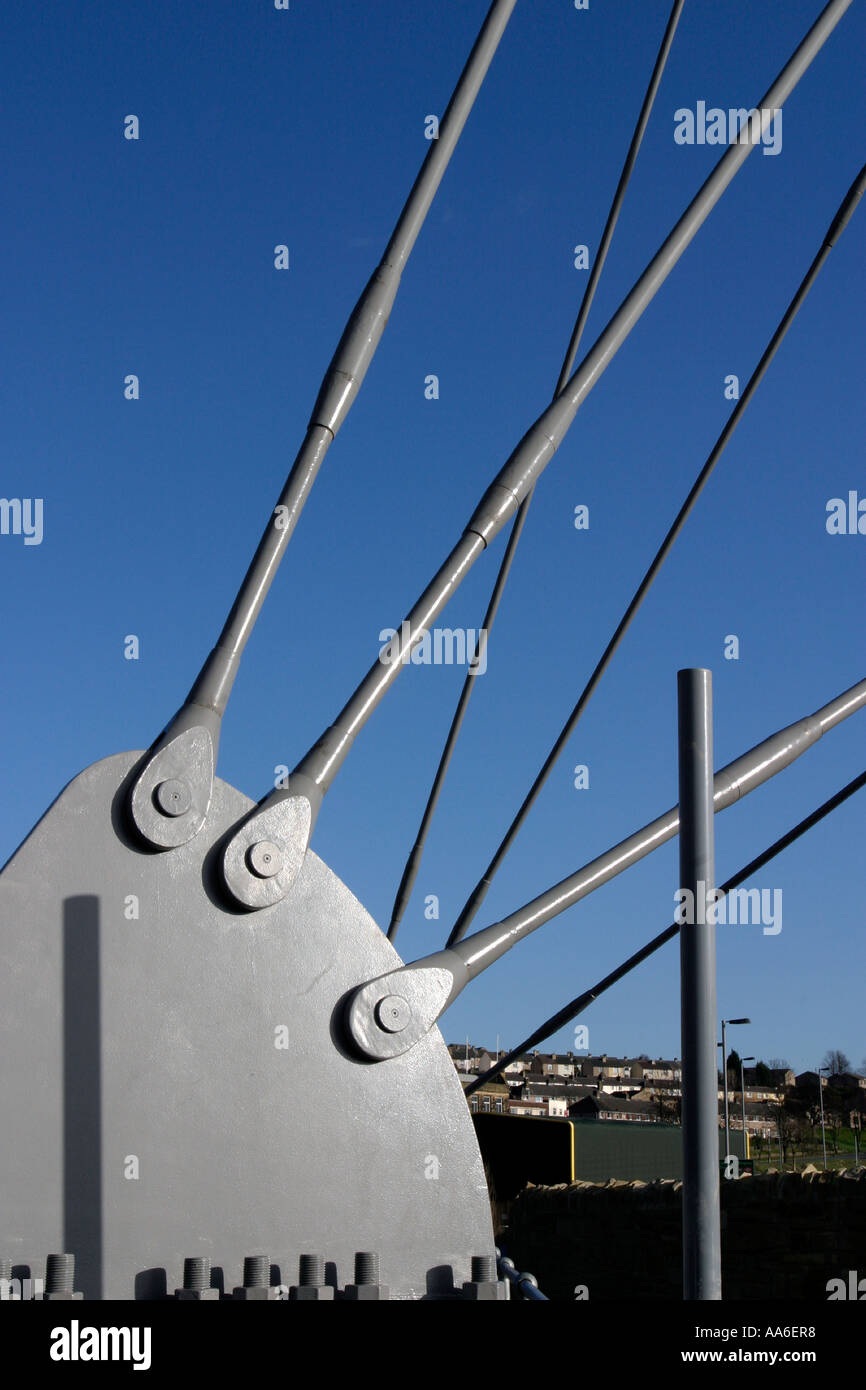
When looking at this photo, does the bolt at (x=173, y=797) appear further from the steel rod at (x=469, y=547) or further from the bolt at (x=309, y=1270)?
the bolt at (x=309, y=1270)

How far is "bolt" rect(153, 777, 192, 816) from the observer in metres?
5.00

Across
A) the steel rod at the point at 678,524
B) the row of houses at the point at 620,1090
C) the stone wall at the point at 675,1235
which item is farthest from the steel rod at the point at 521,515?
the row of houses at the point at 620,1090

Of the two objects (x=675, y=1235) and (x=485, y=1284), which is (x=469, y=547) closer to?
(x=485, y=1284)

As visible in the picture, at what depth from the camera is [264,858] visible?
5109 millimetres

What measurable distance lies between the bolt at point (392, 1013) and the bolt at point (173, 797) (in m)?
1.04

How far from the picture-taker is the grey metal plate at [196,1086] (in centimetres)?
472

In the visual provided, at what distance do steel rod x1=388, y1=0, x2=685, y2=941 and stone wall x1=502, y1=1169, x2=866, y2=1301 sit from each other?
21.1ft

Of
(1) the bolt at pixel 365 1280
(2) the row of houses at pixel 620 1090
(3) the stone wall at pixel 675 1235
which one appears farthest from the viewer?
(2) the row of houses at pixel 620 1090

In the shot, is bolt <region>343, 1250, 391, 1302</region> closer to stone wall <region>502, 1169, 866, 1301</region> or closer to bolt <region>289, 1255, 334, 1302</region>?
bolt <region>289, 1255, 334, 1302</region>

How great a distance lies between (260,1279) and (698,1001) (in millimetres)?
1778

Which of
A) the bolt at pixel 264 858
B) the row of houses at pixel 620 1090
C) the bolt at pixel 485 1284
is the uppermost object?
the bolt at pixel 264 858

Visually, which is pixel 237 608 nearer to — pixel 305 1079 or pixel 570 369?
pixel 305 1079

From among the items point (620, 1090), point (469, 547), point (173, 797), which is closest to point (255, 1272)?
point (173, 797)
